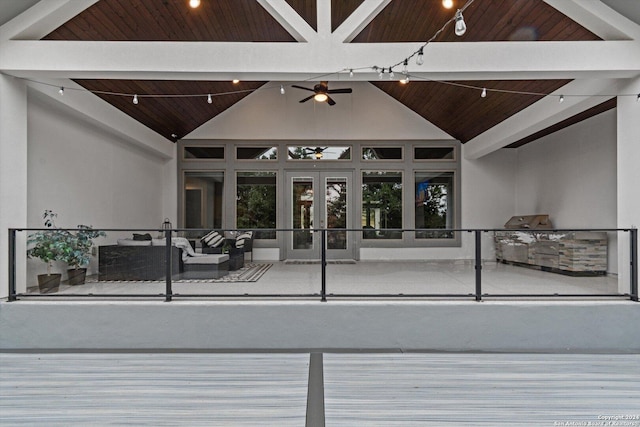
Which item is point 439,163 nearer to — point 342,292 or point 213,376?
point 342,292

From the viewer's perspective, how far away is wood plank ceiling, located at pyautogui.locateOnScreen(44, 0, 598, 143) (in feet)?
14.7

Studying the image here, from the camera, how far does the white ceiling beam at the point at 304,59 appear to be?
4.24 m

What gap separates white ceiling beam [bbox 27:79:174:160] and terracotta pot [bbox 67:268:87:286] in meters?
2.37

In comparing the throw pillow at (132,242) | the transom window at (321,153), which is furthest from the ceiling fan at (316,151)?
the throw pillow at (132,242)

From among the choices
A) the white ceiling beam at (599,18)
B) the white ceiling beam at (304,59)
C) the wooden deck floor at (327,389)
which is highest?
the white ceiling beam at (599,18)

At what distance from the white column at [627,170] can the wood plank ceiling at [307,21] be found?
91cm

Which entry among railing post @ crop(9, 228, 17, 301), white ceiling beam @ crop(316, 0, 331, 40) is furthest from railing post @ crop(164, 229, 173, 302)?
white ceiling beam @ crop(316, 0, 331, 40)

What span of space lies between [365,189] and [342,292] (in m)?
4.91

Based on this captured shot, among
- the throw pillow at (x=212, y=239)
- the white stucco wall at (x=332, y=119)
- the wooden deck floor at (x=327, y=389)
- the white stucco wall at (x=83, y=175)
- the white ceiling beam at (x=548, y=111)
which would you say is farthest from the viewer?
the white stucco wall at (x=332, y=119)

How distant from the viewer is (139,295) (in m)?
4.19

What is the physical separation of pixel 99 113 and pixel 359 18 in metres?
4.32

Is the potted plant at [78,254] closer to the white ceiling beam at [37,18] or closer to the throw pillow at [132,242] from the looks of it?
the throw pillow at [132,242]

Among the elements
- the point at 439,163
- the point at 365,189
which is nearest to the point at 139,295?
the point at 365,189

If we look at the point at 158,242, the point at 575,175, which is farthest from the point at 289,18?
the point at 575,175
